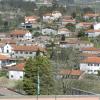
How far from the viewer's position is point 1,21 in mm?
9219

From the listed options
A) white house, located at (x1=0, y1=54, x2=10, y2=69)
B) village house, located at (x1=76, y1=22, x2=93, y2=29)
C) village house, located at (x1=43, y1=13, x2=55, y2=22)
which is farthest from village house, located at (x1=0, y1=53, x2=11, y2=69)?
village house, located at (x1=43, y1=13, x2=55, y2=22)

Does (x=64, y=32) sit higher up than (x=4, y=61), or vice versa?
(x=64, y=32)

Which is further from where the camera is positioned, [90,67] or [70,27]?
[70,27]

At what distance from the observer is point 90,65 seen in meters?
5.95

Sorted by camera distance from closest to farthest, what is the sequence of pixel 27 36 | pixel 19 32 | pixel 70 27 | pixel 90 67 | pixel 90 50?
pixel 90 67, pixel 90 50, pixel 27 36, pixel 19 32, pixel 70 27

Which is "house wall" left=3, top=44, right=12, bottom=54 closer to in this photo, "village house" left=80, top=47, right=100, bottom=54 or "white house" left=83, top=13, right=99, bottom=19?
"village house" left=80, top=47, right=100, bottom=54

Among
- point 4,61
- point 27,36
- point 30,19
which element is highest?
point 30,19

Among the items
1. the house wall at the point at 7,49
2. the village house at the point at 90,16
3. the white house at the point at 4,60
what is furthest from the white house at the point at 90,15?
the white house at the point at 4,60

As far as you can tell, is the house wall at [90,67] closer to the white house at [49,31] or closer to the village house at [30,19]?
the white house at [49,31]

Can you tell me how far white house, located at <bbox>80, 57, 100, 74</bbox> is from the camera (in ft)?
18.5

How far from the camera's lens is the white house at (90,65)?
563 cm

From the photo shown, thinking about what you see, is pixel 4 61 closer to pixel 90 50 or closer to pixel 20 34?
pixel 90 50

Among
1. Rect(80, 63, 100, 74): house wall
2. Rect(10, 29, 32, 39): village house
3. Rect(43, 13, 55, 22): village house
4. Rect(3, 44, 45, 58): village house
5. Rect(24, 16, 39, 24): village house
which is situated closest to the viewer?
Rect(80, 63, 100, 74): house wall

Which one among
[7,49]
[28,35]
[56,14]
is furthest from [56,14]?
[7,49]
